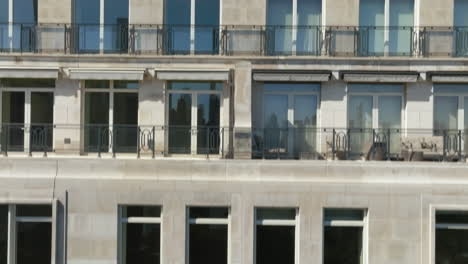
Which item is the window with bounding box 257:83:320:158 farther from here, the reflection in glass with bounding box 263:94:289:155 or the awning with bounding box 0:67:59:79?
the awning with bounding box 0:67:59:79

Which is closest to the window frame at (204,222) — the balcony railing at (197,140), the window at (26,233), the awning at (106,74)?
the balcony railing at (197,140)

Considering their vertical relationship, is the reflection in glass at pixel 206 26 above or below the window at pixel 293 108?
above

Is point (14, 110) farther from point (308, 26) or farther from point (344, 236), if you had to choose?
point (344, 236)

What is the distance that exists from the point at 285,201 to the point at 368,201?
2.33m

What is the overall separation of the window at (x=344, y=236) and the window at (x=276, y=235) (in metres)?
0.95

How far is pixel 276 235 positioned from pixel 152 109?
5.81 m

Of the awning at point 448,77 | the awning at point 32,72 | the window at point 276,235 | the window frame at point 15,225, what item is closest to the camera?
the window frame at point 15,225

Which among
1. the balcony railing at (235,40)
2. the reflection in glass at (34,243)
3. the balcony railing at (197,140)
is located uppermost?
the balcony railing at (235,40)

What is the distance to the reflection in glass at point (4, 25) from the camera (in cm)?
1530

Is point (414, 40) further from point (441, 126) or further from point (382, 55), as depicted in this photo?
point (441, 126)

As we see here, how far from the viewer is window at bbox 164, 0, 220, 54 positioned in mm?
15109

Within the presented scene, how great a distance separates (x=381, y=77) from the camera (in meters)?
14.4

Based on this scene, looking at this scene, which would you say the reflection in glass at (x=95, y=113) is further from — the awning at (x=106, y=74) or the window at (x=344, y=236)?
the window at (x=344, y=236)

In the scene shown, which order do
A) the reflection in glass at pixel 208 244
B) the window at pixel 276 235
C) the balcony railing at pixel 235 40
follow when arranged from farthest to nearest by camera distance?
the balcony railing at pixel 235 40 → the reflection in glass at pixel 208 244 → the window at pixel 276 235
